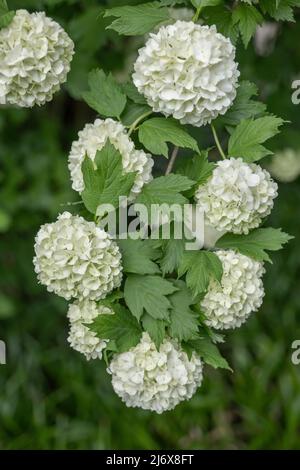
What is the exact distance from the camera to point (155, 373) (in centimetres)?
150

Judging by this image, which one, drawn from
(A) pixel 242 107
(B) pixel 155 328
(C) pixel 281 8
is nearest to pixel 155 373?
(B) pixel 155 328

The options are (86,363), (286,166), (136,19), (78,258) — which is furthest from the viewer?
(86,363)

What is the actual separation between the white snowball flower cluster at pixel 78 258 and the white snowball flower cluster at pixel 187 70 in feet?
0.94

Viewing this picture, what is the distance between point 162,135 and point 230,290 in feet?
1.11

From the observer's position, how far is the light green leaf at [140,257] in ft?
4.76

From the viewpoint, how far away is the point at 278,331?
3.70 m

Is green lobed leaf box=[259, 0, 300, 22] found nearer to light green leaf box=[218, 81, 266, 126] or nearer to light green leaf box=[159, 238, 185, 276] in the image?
light green leaf box=[218, 81, 266, 126]

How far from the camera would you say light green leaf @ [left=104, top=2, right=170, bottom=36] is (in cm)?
154

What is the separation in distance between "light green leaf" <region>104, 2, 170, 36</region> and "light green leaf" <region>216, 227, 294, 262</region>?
462mm

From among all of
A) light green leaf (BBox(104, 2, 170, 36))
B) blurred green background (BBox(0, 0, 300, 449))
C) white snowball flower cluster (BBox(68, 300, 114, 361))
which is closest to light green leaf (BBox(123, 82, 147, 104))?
light green leaf (BBox(104, 2, 170, 36))

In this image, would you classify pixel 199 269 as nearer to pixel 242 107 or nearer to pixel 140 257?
pixel 140 257

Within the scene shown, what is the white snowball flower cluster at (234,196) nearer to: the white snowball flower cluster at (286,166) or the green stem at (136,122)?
the green stem at (136,122)

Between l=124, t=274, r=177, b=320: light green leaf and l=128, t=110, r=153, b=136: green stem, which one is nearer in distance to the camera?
l=124, t=274, r=177, b=320: light green leaf

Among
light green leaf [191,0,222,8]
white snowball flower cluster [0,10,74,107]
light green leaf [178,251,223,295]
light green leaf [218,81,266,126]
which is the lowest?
light green leaf [178,251,223,295]
